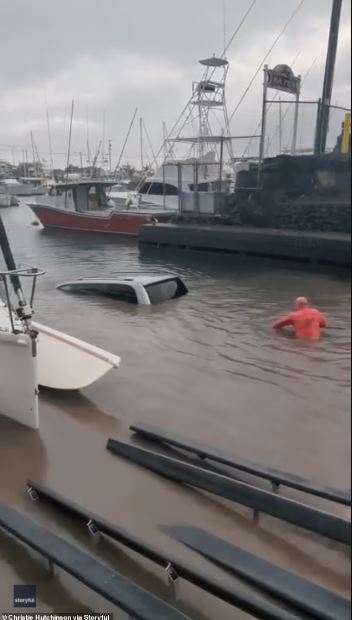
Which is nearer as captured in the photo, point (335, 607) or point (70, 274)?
point (335, 607)

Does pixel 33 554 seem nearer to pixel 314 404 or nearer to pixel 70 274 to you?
pixel 314 404

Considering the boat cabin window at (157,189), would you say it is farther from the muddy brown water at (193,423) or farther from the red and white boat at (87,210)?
the muddy brown water at (193,423)

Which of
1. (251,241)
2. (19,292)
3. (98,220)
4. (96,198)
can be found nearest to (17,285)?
(19,292)

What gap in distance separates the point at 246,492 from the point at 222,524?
34 centimetres

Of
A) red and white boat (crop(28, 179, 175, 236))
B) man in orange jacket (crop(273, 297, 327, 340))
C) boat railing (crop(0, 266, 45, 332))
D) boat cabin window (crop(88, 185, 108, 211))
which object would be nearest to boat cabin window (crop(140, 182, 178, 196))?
red and white boat (crop(28, 179, 175, 236))

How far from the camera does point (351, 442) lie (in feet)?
4.06

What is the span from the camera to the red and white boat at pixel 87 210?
27.2 metres

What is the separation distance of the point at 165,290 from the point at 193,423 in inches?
289

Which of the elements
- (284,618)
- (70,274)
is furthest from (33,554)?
(70,274)

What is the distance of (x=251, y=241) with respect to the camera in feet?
33.2

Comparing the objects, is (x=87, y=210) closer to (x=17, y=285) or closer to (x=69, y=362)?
(x=69, y=362)

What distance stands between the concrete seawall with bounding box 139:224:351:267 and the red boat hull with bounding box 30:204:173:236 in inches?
211

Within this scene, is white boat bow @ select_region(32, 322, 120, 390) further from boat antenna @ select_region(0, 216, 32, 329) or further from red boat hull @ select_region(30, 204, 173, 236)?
red boat hull @ select_region(30, 204, 173, 236)

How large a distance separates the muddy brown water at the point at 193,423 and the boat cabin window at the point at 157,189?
18.6m
